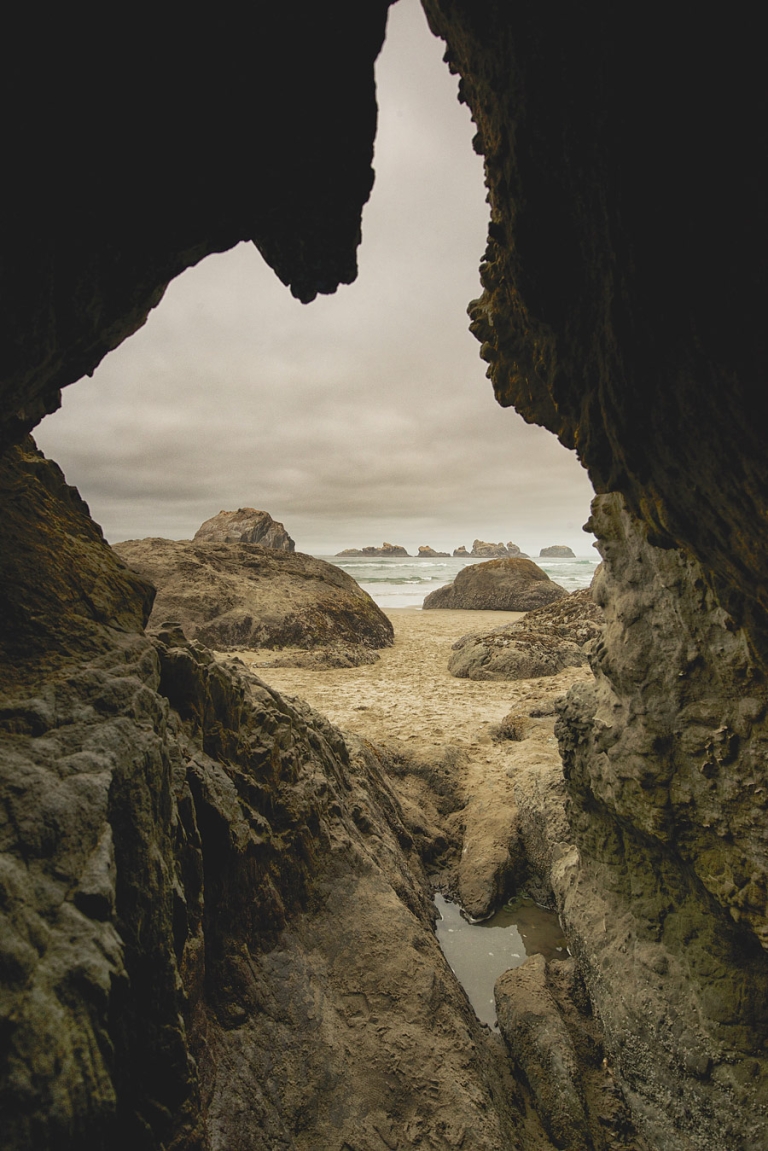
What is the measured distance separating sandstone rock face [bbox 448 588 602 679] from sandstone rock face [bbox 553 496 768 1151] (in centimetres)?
645

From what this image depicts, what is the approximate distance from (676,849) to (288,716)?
7.38 ft

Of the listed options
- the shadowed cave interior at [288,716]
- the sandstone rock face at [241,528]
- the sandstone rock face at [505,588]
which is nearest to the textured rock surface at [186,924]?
the shadowed cave interior at [288,716]

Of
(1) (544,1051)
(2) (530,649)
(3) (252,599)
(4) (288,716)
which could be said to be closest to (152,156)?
(4) (288,716)

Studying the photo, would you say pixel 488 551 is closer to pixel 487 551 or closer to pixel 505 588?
pixel 487 551

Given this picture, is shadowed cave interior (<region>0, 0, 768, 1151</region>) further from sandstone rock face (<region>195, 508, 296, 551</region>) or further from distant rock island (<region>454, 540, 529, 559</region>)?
distant rock island (<region>454, 540, 529, 559</region>)

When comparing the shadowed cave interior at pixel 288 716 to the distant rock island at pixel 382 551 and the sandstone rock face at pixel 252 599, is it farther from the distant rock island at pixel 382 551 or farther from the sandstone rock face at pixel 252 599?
the distant rock island at pixel 382 551

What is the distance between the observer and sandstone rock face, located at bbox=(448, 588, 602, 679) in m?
9.67

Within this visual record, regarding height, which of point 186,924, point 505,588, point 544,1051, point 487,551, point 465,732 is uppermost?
point 487,551

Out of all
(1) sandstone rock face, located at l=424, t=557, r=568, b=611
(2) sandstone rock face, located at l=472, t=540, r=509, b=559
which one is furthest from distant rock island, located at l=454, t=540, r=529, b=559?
(1) sandstone rock face, located at l=424, t=557, r=568, b=611

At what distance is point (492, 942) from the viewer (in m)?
3.70

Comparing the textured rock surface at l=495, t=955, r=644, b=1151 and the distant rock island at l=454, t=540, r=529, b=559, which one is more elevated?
the distant rock island at l=454, t=540, r=529, b=559

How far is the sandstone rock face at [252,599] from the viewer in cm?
1194

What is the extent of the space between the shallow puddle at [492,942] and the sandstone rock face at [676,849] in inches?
20.9

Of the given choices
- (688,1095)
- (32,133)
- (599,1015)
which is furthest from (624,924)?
(32,133)
